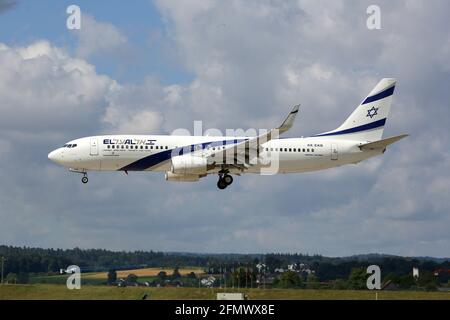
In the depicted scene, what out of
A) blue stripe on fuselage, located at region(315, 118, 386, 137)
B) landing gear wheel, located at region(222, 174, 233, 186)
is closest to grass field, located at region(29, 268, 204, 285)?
landing gear wheel, located at region(222, 174, 233, 186)

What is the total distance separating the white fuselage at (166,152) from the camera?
7694 centimetres

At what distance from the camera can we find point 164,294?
53969 mm

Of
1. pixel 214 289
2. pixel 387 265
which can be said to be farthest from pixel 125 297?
pixel 387 265

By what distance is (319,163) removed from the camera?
82375mm

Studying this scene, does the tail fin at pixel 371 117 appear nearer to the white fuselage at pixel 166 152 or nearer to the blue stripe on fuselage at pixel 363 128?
the blue stripe on fuselage at pixel 363 128

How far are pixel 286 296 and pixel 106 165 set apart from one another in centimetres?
2723

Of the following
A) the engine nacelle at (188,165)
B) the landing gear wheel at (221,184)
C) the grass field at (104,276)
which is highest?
the engine nacelle at (188,165)

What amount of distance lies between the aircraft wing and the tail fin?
8.71 meters

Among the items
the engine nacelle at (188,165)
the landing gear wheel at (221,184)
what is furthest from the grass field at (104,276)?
the landing gear wheel at (221,184)

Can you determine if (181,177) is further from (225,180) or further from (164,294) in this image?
(164,294)

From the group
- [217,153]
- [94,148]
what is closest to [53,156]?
[94,148]

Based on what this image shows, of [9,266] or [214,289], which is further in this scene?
[9,266]
